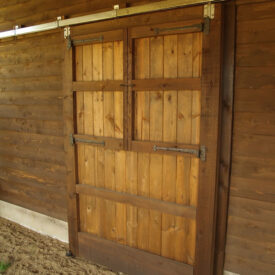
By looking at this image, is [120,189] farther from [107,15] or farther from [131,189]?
[107,15]

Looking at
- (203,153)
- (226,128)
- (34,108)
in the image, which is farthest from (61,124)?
(226,128)

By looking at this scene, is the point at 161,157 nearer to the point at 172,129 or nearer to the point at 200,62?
the point at 172,129

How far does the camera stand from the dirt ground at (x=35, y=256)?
2.44 metres

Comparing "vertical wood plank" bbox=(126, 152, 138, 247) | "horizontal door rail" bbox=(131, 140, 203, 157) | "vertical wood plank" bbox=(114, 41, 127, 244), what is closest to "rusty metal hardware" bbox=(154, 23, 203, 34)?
"vertical wood plank" bbox=(114, 41, 127, 244)

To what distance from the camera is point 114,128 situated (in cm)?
225

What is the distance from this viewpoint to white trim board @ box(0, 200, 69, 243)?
9.38ft

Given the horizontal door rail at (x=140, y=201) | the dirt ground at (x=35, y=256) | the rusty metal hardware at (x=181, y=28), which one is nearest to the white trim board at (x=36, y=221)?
the dirt ground at (x=35, y=256)

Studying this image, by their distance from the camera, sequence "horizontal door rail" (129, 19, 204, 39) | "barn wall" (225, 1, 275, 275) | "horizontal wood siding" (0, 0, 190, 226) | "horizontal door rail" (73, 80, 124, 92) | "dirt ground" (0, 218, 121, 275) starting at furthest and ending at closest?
"horizontal wood siding" (0, 0, 190, 226), "dirt ground" (0, 218, 121, 275), "horizontal door rail" (73, 80, 124, 92), "horizontal door rail" (129, 19, 204, 39), "barn wall" (225, 1, 275, 275)

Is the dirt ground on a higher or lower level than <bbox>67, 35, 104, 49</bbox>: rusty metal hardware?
lower

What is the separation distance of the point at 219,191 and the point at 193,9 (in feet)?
4.26

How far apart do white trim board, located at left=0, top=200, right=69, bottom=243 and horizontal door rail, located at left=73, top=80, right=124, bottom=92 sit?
4.72ft

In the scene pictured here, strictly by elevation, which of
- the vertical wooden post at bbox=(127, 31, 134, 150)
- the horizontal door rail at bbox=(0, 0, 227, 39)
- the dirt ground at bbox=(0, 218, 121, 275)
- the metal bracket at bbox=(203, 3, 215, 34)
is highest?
the horizontal door rail at bbox=(0, 0, 227, 39)

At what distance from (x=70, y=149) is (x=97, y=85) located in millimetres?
664

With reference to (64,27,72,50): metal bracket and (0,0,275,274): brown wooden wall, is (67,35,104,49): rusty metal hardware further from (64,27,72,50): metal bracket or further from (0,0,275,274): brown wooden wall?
(0,0,275,274): brown wooden wall
